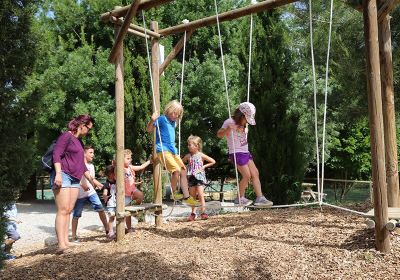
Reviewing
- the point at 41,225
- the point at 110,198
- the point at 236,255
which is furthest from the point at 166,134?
the point at 41,225

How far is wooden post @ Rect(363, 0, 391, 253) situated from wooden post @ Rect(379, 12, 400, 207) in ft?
3.62

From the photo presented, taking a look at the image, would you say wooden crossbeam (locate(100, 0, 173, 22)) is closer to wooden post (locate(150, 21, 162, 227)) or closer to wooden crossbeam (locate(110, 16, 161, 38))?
wooden crossbeam (locate(110, 16, 161, 38))

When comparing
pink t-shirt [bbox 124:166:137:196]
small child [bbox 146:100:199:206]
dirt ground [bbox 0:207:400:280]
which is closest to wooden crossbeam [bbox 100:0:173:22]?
small child [bbox 146:100:199:206]

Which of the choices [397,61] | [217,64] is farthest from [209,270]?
[217,64]

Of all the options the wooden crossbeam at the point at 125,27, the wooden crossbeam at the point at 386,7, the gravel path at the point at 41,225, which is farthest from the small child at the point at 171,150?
the wooden crossbeam at the point at 386,7

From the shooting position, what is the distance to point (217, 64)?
647 inches

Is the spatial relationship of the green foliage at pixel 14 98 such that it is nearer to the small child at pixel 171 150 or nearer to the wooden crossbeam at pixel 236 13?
the small child at pixel 171 150

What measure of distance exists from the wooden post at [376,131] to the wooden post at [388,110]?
110 cm

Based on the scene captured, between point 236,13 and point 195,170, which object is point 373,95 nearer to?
point 236,13

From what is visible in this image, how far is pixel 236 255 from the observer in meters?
4.52

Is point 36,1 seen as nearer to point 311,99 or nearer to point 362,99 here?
point 362,99

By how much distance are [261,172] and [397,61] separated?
3.53 meters

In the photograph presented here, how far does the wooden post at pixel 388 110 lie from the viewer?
5418mm

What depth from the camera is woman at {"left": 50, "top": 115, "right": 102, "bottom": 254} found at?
5.17 m
